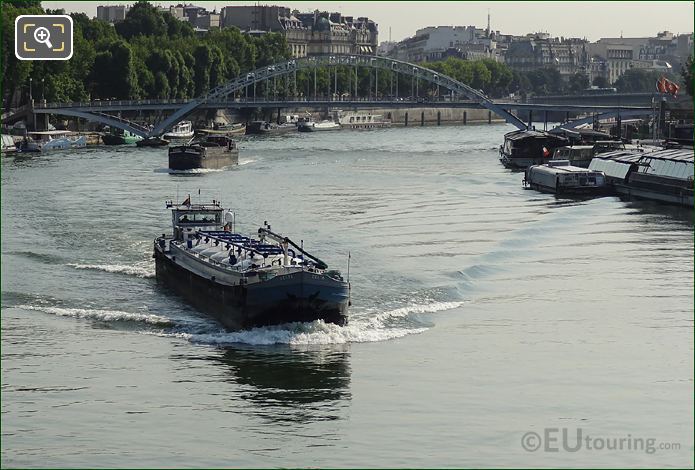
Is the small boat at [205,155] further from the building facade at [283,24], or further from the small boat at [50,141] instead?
the building facade at [283,24]

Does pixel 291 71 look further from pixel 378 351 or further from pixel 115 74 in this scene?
pixel 378 351

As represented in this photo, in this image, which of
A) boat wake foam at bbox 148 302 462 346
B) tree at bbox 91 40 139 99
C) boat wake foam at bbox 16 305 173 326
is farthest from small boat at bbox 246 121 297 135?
boat wake foam at bbox 148 302 462 346

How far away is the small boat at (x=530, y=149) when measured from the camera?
259 ft

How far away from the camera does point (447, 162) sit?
81.9 metres

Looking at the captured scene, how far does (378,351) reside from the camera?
93.4 feet

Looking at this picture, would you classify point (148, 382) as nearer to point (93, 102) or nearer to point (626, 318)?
point (626, 318)

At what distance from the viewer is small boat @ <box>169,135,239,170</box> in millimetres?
73000

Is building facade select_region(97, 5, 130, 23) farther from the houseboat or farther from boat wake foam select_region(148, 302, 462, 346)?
boat wake foam select_region(148, 302, 462, 346)

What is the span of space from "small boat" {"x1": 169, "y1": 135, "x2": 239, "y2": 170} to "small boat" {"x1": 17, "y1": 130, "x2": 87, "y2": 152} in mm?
9737

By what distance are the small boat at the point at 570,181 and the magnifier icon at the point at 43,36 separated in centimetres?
4091

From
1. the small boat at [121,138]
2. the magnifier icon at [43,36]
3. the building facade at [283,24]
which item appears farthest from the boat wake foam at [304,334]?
the building facade at [283,24]

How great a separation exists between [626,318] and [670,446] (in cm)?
964

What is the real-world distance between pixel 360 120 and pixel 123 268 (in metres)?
108

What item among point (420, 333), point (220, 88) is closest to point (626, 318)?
point (420, 333)
